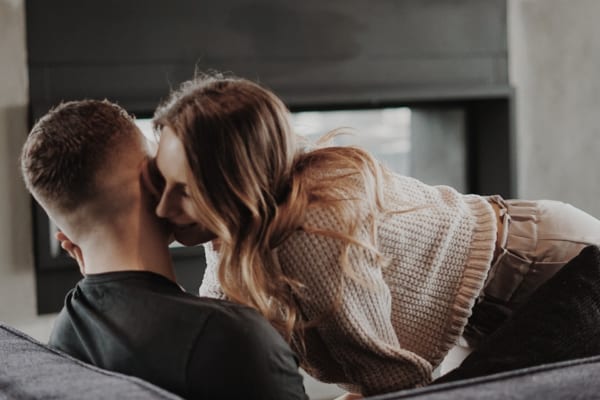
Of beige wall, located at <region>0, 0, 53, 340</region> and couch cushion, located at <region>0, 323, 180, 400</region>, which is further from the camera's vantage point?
beige wall, located at <region>0, 0, 53, 340</region>

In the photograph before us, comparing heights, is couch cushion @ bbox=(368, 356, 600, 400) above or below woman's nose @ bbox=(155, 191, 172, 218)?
below

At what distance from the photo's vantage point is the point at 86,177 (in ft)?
4.45

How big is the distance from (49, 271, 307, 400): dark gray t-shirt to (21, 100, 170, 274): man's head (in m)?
0.11

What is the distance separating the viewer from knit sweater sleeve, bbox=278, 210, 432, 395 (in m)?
1.42

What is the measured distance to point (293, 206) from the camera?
140cm

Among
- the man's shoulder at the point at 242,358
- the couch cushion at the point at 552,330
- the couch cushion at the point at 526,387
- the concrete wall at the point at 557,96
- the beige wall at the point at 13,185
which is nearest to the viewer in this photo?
the couch cushion at the point at 526,387

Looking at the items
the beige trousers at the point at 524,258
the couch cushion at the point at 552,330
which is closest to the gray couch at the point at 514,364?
the couch cushion at the point at 552,330

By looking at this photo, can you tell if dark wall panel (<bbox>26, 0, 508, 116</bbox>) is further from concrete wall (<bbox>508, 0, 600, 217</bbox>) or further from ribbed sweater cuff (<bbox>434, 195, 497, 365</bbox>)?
ribbed sweater cuff (<bbox>434, 195, 497, 365</bbox>)

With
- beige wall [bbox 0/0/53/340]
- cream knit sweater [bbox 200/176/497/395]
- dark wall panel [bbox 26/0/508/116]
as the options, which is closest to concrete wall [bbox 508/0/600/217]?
dark wall panel [bbox 26/0/508/116]

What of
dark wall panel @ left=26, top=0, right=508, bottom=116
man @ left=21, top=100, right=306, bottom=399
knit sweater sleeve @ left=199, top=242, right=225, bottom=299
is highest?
dark wall panel @ left=26, top=0, right=508, bottom=116

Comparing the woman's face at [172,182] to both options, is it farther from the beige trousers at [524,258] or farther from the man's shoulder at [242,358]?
the beige trousers at [524,258]

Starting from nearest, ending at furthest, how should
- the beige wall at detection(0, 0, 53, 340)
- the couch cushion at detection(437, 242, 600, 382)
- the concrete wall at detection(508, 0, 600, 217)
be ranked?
the couch cushion at detection(437, 242, 600, 382)
the beige wall at detection(0, 0, 53, 340)
the concrete wall at detection(508, 0, 600, 217)

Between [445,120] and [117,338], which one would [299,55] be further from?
[117,338]

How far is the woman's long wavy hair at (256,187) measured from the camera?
1.35 metres
